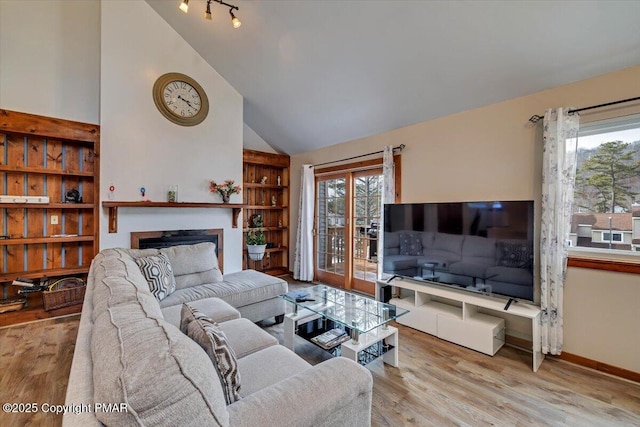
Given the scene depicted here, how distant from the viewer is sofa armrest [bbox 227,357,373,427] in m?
0.91

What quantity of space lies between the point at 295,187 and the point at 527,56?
3752 millimetres

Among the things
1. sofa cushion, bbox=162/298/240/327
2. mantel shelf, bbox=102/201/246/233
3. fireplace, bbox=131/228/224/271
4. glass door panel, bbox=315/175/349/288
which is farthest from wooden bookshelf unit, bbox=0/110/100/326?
glass door panel, bbox=315/175/349/288

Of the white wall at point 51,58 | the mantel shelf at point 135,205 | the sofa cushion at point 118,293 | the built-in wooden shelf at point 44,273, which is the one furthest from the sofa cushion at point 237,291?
the white wall at point 51,58

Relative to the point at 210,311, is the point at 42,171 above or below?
Answer: above

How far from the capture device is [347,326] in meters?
2.11

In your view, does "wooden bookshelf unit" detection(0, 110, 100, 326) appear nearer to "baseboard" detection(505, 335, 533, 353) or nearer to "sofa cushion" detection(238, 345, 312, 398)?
"sofa cushion" detection(238, 345, 312, 398)

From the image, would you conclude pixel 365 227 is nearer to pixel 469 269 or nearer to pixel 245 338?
pixel 469 269

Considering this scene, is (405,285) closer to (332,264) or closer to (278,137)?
(332,264)

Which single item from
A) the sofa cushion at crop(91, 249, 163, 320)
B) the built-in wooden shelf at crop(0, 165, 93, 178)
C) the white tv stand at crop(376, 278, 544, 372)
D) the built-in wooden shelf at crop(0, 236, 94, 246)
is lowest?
the white tv stand at crop(376, 278, 544, 372)

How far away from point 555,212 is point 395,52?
2023mm

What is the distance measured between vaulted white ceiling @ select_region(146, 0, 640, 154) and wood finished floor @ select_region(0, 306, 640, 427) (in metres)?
2.26

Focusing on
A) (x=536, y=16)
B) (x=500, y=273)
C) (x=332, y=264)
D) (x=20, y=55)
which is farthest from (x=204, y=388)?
(x=20, y=55)

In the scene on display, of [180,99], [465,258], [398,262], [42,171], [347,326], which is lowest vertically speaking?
[347,326]

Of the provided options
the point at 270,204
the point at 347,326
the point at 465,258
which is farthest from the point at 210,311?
the point at 270,204
